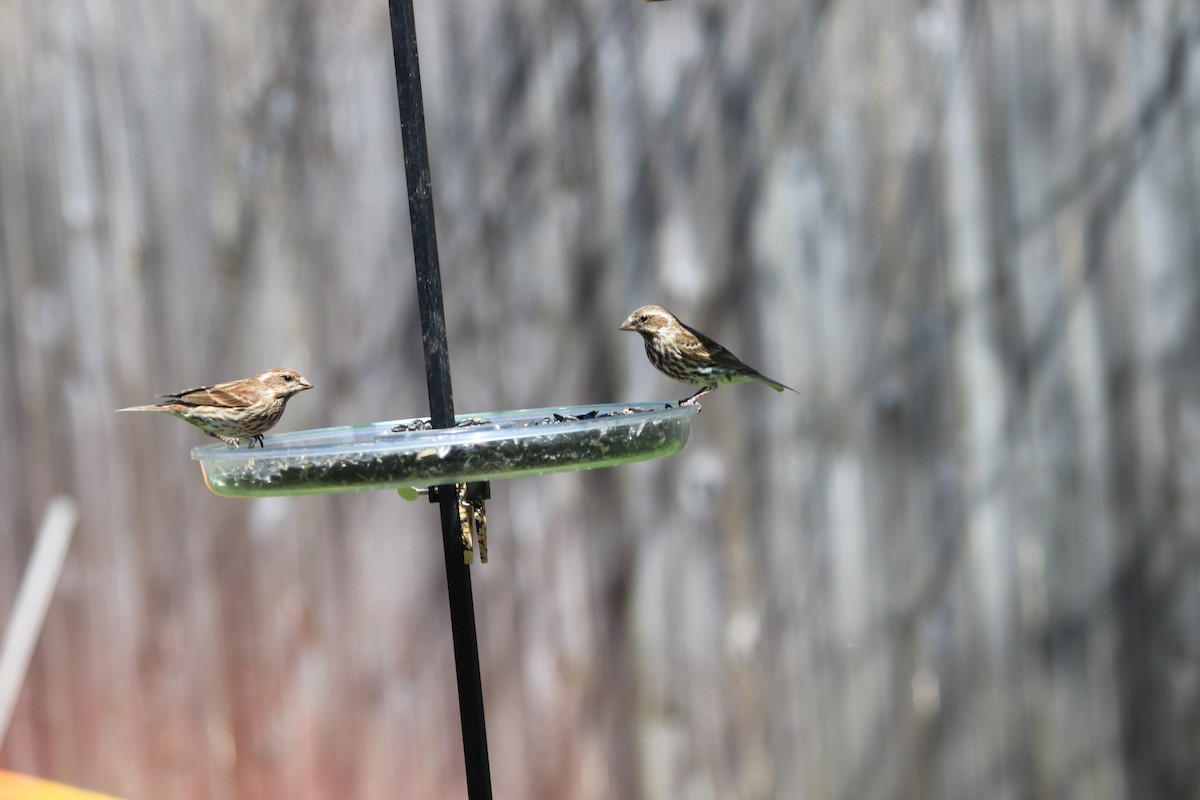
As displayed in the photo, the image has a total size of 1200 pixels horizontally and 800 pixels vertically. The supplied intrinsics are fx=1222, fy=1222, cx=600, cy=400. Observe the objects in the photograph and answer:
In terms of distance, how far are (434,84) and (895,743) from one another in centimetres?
201

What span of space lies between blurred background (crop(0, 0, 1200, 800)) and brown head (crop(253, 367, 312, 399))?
42.8 inches

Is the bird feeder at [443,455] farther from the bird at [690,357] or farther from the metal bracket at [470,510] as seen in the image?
the bird at [690,357]

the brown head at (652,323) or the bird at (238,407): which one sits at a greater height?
the brown head at (652,323)

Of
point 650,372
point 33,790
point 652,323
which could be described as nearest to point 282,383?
point 652,323

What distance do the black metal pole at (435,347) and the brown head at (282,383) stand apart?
1.49 feet

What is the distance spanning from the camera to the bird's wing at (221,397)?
1988 millimetres

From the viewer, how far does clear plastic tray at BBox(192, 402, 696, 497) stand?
1.35m

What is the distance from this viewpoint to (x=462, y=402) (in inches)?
126

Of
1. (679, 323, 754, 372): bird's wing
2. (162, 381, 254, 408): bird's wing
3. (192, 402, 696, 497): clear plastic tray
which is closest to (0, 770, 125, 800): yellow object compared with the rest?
(162, 381, 254, 408): bird's wing

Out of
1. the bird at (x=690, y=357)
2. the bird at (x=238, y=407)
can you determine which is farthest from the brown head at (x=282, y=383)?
the bird at (x=690, y=357)

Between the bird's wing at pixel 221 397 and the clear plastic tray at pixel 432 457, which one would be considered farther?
the bird's wing at pixel 221 397

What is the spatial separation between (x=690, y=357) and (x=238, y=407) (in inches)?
31.4

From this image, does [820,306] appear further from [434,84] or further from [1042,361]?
[434,84]

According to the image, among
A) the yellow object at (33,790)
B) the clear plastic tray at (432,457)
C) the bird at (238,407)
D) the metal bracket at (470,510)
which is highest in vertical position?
the bird at (238,407)
